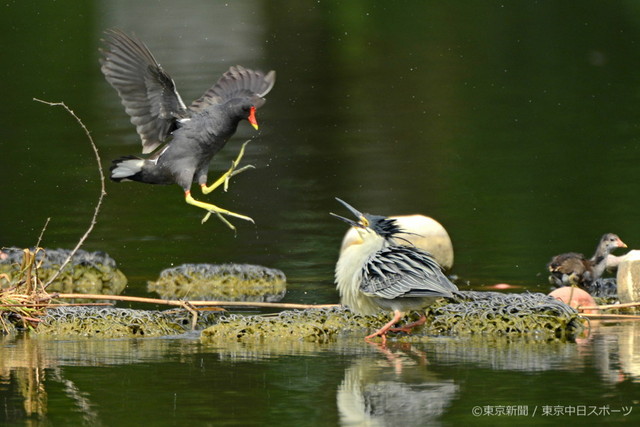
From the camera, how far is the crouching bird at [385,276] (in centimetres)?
989

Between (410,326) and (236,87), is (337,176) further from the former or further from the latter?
Result: (410,326)

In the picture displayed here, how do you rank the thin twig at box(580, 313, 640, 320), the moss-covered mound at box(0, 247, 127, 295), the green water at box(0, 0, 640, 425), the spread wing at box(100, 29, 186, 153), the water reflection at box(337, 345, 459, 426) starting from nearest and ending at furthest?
the water reflection at box(337, 345, 459, 426) → the green water at box(0, 0, 640, 425) → the thin twig at box(580, 313, 640, 320) → the spread wing at box(100, 29, 186, 153) → the moss-covered mound at box(0, 247, 127, 295)

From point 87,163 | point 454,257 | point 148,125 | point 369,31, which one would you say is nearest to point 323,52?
point 369,31

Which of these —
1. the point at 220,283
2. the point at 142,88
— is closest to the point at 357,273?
the point at 142,88

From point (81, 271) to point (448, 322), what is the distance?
4.41 m

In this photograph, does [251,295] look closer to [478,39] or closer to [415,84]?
[415,84]

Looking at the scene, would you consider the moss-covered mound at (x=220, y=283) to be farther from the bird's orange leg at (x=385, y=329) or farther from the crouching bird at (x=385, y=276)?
the bird's orange leg at (x=385, y=329)

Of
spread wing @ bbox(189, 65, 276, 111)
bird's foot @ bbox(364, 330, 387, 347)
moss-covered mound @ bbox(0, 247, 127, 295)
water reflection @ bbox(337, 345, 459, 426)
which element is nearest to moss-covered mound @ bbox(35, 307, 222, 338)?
bird's foot @ bbox(364, 330, 387, 347)

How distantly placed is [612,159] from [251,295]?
25.1 feet

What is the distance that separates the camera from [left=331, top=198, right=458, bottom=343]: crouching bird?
989cm

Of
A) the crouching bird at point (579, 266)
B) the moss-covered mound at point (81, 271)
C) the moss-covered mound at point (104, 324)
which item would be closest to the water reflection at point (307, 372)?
the moss-covered mound at point (104, 324)

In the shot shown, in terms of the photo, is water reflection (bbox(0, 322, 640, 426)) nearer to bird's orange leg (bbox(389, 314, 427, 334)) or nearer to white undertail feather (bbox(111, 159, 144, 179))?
bird's orange leg (bbox(389, 314, 427, 334))

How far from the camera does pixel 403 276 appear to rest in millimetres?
9906

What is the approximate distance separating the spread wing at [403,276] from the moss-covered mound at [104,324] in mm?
1529
